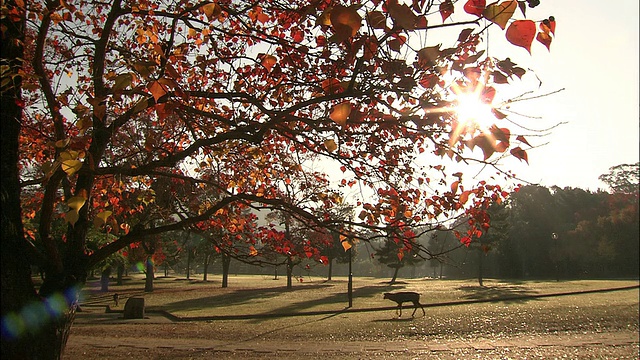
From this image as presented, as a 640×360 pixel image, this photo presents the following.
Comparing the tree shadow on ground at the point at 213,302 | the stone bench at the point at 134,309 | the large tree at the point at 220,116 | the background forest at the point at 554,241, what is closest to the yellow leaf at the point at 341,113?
the large tree at the point at 220,116

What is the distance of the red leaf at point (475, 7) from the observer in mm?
2496

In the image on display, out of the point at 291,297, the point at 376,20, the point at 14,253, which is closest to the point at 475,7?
the point at 376,20

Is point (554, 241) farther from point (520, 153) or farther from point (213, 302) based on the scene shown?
point (520, 153)

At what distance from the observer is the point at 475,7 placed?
8.20 ft

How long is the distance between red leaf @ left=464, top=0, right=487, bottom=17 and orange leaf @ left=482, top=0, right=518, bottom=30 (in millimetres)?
139

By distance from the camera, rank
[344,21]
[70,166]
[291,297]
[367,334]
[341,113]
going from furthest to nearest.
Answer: [291,297] < [367,334] < [70,166] < [341,113] < [344,21]

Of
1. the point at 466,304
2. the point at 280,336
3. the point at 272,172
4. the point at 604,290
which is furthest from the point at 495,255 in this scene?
→ the point at 272,172

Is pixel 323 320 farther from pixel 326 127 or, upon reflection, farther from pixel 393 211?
pixel 326 127

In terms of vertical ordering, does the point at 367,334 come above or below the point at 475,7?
below

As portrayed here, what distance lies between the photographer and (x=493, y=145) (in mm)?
2678

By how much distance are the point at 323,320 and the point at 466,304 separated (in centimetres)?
976

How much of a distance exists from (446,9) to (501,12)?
1.10m

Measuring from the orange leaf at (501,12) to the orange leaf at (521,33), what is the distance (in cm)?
7

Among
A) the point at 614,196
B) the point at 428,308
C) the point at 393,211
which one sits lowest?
the point at 428,308
